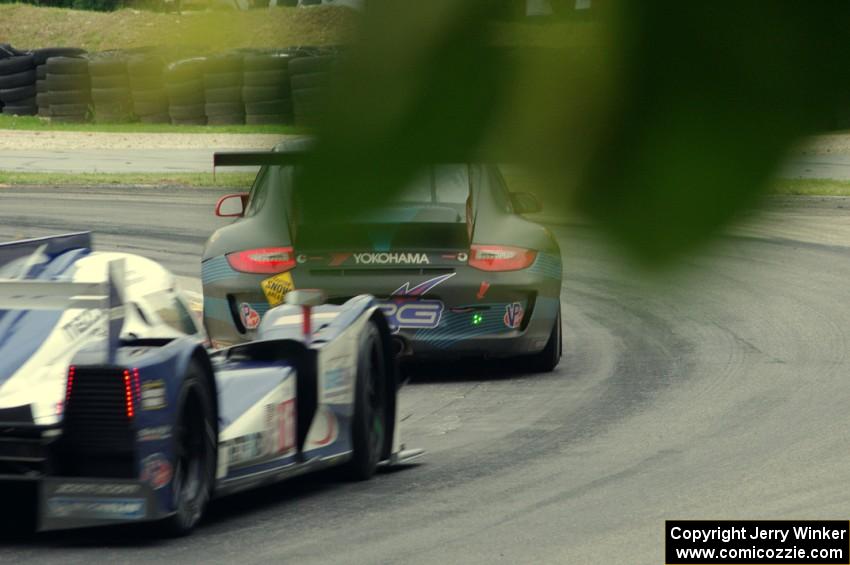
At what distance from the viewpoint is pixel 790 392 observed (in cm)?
809

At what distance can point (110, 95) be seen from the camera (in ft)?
3.26

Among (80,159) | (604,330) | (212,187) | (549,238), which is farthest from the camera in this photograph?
(604,330)

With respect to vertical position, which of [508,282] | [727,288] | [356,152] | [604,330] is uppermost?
[356,152]

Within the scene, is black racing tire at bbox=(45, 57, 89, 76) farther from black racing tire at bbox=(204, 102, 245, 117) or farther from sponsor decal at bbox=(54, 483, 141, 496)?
sponsor decal at bbox=(54, 483, 141, 496)

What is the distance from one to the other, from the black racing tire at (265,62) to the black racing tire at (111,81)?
Result: 0.12 metres

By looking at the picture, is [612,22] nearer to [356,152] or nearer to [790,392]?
[356,152]

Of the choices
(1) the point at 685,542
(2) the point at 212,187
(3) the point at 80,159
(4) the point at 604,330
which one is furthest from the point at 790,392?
(2) the point at 212,187

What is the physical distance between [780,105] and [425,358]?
7.67 m

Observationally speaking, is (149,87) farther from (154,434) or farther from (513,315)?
(513,315)

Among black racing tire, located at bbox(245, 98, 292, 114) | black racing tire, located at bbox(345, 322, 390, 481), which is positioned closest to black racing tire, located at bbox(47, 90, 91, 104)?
black racing tire, located at bbox(245, 98, 292, 114)

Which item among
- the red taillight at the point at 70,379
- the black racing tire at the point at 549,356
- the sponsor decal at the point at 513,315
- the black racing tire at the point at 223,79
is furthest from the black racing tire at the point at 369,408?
the black racing tire at the point at 223,79

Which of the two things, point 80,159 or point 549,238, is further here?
point 80,159

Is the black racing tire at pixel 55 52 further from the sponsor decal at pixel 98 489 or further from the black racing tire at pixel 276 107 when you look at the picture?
the sponsor decal at pixel 98 489

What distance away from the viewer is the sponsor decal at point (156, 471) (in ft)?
16.5
